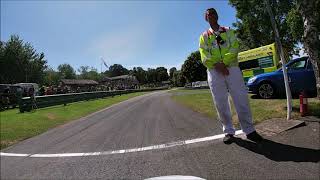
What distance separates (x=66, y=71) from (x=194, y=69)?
3865 inches

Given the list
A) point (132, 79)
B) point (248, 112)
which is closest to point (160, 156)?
point (248, 112)

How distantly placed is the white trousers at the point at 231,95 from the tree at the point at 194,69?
85.6 m

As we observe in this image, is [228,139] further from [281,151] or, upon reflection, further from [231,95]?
[281,151]

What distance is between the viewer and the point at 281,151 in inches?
217


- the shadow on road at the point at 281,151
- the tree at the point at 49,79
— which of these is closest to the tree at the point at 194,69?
the tree at the point at 49,79

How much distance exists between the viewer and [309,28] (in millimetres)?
9117

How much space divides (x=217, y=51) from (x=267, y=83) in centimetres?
883

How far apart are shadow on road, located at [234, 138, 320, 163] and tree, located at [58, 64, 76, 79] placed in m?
168

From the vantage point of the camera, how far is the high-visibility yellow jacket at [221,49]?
6125mm

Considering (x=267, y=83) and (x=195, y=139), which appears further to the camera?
(x=267, y=83)

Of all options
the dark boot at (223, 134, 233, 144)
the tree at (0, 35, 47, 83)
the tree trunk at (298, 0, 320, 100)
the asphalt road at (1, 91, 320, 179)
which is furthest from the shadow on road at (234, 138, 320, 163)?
the tree at (0, 35, 47, 83)

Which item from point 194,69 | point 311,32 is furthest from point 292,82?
point 194,69

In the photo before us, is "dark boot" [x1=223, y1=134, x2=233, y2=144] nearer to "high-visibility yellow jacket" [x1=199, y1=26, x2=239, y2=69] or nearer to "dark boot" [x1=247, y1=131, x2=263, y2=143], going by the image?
"dark boot" [x1=247, y1=131, x2=263, y2=143]

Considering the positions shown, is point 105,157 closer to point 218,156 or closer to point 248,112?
point 218,156
